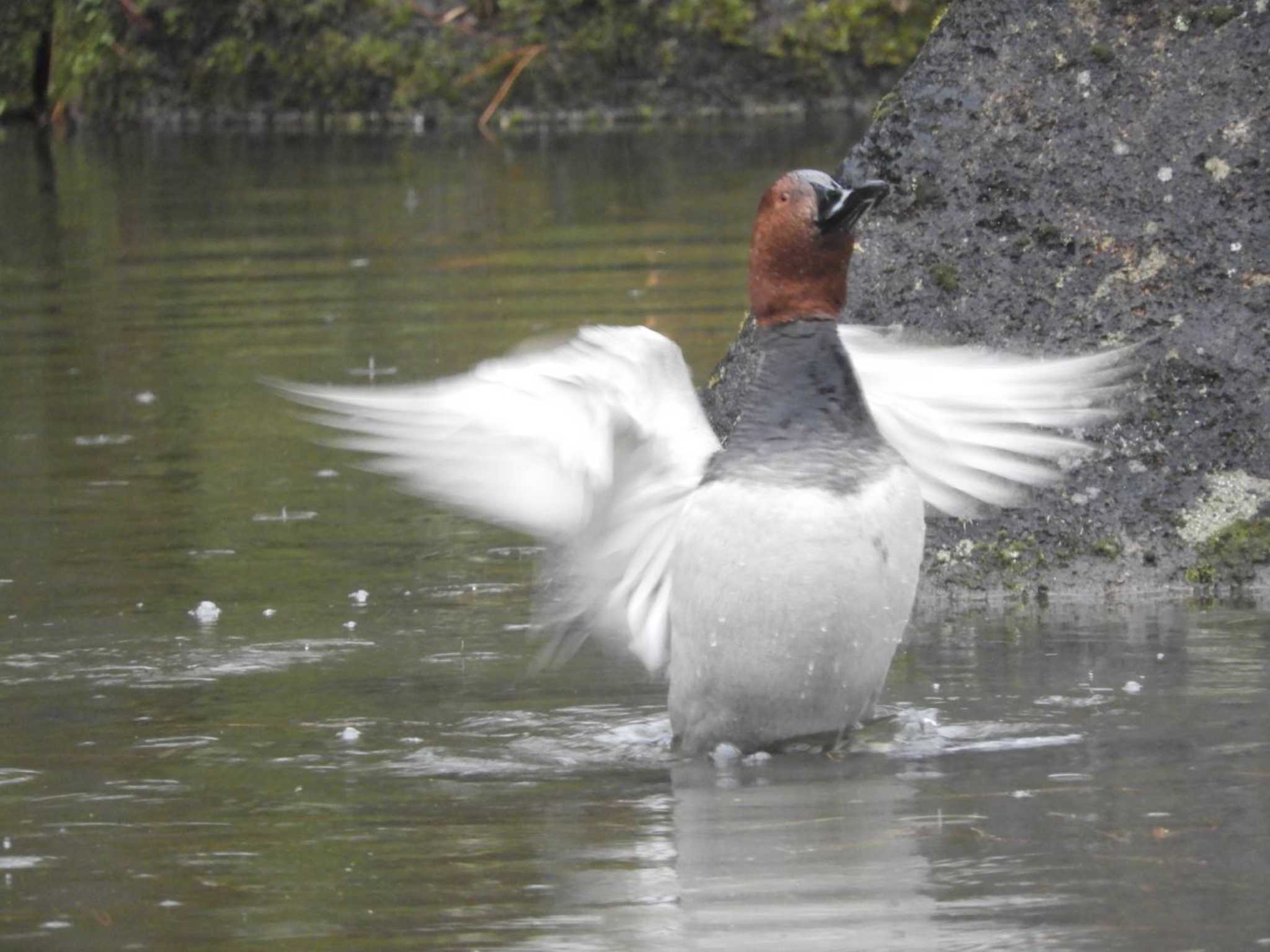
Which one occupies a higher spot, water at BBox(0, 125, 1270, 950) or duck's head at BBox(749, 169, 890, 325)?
duck's head at BBox(749, 169, 890, 325)

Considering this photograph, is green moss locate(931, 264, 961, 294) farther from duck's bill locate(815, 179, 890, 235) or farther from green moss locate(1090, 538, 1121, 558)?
duck's bill locate(815, 179, 890, 235)

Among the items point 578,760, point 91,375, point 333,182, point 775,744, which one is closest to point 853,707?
point 775,744

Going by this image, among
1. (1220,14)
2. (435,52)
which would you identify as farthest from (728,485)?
(435,52)

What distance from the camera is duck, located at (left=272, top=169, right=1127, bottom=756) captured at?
4773mm

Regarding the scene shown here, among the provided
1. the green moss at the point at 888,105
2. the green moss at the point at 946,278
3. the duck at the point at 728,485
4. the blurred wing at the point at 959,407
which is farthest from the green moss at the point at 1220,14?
the duck at the point at 728,485

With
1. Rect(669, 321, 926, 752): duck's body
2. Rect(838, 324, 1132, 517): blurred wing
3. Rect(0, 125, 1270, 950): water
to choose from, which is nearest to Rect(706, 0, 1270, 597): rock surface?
Rect(0, 125, 1270, 950): water

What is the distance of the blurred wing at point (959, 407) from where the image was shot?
222 inches

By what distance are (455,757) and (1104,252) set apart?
98.7 inches

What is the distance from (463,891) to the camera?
4109mm

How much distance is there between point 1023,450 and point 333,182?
14.6 m

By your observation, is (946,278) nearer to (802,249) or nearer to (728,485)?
(802,249)

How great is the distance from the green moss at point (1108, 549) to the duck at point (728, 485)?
88 cm

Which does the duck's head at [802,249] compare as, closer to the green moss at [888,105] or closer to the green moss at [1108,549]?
the green moss at [1108,549]

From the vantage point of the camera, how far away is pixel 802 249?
504cm
